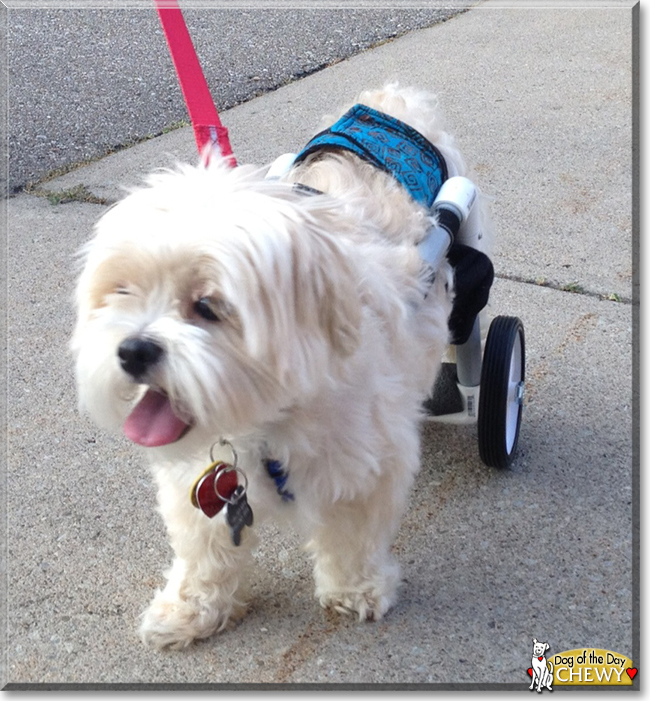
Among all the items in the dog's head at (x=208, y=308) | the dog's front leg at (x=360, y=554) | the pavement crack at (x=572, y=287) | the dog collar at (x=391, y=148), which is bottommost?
the pavement crack at (x=572, y=287)

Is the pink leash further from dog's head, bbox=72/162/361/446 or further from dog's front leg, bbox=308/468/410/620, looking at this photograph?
dog's front leg, bbox=308/468/410/620

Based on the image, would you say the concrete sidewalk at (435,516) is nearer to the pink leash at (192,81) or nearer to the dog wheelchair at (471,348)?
the dog wheelchair at (471,348)

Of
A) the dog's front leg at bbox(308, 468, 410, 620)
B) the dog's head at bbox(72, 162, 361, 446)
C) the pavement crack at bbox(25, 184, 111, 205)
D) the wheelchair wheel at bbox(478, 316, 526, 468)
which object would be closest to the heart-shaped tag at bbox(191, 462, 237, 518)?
the dog's head at bbox(72, 162, 361, 446)

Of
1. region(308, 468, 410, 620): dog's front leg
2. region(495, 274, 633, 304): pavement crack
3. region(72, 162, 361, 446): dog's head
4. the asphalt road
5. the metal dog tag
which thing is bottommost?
region(495, 274, 633, 304): pavement crack

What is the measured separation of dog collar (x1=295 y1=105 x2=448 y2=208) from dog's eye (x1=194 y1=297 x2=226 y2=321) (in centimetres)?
106

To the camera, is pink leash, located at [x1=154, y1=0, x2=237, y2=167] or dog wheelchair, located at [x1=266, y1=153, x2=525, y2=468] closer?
pink leash, located at [x1=154, y1=0, x2=237, y2=167]

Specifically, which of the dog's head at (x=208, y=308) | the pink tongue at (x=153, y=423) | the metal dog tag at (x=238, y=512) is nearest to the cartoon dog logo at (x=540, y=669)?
the metal dog tag at (x=238, y=512)

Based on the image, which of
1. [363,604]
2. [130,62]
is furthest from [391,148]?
[130,62]

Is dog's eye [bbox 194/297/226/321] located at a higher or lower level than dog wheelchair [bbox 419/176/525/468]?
higher

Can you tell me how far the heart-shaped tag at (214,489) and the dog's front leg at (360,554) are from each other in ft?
1.15

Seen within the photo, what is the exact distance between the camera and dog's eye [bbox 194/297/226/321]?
1934mm

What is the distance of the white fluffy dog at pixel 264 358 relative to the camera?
1.90 meters

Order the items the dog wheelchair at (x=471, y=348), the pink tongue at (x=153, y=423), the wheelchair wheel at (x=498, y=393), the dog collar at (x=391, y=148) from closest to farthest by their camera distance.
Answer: the pink tongue at (x=153, y=423) → the dog wheelchair at (x=471, y=348) → the dog collar at (x=391, y=148) → the wheelchair wheel at (x=498, y=393)

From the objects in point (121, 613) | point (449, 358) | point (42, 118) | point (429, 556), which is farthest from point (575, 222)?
point (42, 118)
